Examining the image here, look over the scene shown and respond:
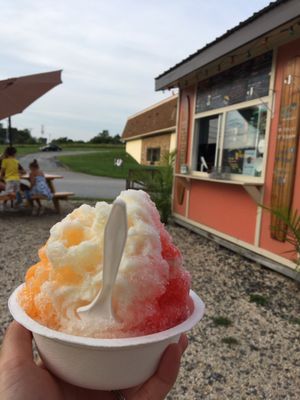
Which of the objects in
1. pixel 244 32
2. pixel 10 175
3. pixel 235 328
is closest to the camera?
pixel 235 328

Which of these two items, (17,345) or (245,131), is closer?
(17,345)

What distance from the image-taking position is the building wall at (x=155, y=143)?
21.8 meters

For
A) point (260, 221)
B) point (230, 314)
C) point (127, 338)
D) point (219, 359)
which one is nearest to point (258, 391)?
point (219, 359)

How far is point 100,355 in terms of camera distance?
916 millimetres

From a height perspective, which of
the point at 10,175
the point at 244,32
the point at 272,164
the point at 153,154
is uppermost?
the point at 244,32

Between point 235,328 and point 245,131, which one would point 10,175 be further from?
point 235,328

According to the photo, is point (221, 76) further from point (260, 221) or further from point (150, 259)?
point (150, 259)

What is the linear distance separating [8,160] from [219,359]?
7.09 metres

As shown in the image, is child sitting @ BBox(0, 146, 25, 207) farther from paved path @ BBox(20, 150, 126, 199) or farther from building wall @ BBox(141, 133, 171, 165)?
building wall @ BBox(141, 133, 171, 165)

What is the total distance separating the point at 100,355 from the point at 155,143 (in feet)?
77.9

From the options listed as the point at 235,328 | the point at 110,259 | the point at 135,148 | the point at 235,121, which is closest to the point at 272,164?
the point at 235,121

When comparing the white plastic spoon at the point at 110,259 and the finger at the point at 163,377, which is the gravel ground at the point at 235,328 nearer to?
the finger at the point at 163,377

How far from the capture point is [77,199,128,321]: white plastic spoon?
Answer: 857 mm

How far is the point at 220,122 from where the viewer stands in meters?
6.15
